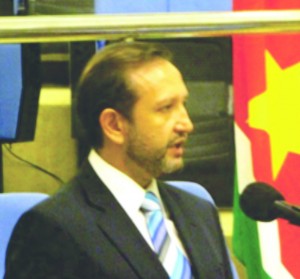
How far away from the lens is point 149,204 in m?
1.39

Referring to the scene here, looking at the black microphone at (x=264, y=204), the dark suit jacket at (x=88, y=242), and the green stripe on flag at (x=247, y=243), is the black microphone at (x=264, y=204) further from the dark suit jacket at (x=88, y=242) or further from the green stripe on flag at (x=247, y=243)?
the green stripe on flag at (x=247, y=243)

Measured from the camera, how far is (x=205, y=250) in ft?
4.62

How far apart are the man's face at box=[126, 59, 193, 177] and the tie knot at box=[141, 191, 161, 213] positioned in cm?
4

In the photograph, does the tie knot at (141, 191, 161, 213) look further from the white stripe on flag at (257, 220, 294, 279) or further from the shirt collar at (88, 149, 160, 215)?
the white stripe on flag at (257, 220, 294, 279)

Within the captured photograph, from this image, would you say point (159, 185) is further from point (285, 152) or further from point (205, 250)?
point (285, 152)

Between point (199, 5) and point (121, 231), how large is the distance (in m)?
1.63

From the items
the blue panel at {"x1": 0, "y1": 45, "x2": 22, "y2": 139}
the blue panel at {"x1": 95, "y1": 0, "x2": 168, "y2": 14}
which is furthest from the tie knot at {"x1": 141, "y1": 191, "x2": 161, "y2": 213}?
the blue panel at {"x1": 95, "y1": 0, "x2": 168, "y2": 14}

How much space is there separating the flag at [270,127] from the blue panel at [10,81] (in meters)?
0.78

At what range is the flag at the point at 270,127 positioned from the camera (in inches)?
76.9

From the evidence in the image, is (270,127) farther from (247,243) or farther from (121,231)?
(121,231)

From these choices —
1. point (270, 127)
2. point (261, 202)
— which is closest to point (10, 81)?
point (270, 127)

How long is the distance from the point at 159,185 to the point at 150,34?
1.09ft

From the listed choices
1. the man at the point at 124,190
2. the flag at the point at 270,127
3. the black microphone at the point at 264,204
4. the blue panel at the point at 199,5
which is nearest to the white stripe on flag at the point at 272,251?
the flag at the point at 270,127

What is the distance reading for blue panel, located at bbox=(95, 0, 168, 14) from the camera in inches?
108
